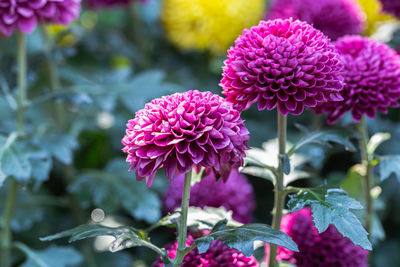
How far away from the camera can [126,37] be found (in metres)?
2.44

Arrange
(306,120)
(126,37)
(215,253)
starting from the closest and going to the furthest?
(215,253) < (306,120) < (126,37)

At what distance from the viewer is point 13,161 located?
110cm

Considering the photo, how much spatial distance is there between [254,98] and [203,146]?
0.12m

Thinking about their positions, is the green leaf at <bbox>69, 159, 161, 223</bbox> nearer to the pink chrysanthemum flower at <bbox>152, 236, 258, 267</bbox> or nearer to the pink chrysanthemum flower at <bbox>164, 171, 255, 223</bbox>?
the pink chrysanthemum flower at <bbox>164, 171, 255, 223</bbox>

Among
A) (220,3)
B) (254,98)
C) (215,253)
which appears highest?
(220,3)

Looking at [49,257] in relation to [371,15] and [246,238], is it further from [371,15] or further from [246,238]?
[371,15]

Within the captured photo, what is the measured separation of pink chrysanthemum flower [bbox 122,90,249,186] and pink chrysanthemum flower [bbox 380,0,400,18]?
0.97 m

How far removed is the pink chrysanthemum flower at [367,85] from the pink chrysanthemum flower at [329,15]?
49cm

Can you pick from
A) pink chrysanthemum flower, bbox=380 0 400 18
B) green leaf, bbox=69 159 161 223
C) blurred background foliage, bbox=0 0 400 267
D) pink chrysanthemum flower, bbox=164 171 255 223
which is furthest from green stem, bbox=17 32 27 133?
pink chrysanthemum flower, bbox=380 0 400 18

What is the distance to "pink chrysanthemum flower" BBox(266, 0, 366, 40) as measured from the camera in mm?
1410

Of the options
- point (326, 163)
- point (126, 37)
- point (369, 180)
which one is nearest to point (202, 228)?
point (369, 180)

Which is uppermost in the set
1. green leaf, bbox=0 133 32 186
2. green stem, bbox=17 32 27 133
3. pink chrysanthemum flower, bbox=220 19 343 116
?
green stem, bbox=17 32 27 133

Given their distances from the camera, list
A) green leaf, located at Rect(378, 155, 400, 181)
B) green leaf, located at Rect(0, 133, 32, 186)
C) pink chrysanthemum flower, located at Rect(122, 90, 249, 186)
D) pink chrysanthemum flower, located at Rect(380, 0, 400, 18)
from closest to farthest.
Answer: pink chrysanthemum flower, located at Rect(122, 90, 249, 186)
green leaf, located at Rect(378, 155, 400, 181)
green leaf, located at Rect(0, 133, 32, 186)
pink chrysanthemum flower, located at Rect(380, 0, 400, 18)

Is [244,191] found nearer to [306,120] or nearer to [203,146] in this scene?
[203,146]
